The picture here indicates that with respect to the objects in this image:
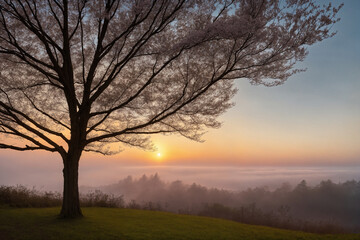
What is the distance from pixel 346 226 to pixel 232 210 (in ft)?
21.6

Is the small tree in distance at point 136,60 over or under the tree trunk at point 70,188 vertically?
over

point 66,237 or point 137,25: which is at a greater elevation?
point 137,25

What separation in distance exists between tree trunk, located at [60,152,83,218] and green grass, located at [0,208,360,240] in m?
0.47

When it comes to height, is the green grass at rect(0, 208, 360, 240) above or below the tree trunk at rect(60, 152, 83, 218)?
below

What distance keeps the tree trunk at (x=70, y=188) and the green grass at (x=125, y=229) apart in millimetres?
470

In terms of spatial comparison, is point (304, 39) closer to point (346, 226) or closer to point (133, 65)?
point (133, 65)

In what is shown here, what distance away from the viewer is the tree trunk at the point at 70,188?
1162cm

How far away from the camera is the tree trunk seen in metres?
11.6

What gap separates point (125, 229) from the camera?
9891 millimetres

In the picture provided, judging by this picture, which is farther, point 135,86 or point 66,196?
point 135,86

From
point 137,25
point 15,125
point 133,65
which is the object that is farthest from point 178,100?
point 15,125

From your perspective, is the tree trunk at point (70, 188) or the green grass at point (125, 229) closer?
the green grass at point (125, 229)

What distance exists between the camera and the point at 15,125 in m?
13.9

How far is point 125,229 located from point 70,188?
11.2 feet
